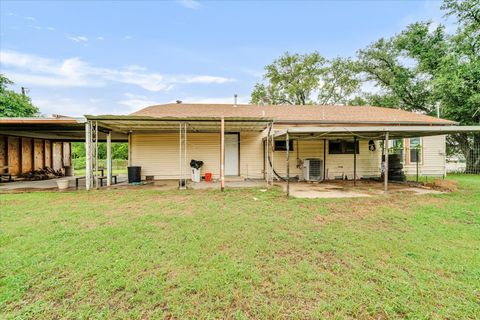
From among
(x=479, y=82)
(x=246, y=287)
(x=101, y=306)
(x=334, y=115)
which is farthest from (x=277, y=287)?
(x=479, y=82)

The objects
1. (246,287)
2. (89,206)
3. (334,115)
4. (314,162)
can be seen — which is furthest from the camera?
(334,115)

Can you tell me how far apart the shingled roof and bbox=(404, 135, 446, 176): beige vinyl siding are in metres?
1.18

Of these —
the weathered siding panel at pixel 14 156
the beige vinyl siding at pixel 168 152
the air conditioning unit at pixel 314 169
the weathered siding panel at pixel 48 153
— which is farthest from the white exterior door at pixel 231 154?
the weathered siding panel at pixel 48 153

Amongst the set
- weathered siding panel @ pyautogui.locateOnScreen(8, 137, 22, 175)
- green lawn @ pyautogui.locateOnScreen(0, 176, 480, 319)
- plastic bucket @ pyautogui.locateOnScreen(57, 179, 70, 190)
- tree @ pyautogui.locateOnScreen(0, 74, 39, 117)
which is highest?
tree @ pyautogui.locateOnScreen(0, 74, 39, 117)

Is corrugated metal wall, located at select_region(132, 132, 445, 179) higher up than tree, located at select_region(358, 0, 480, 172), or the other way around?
tree, located at select_region(358, 0, 480, 172)

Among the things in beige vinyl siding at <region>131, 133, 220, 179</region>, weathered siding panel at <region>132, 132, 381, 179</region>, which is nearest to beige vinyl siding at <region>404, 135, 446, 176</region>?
weathered siding panel at <region>132, 132, 381, 179</region>

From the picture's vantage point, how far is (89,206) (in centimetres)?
561

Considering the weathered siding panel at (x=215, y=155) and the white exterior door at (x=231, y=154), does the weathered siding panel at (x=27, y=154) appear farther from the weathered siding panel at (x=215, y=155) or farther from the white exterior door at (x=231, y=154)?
the white exterior door at (x=231, y=154)

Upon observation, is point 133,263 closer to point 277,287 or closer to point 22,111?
point 277,287

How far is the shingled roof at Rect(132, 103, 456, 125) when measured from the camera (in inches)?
432

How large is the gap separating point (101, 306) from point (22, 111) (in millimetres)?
24271

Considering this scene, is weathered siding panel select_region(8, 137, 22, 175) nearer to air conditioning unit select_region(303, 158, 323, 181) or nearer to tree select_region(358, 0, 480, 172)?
air conditioning unit select_region(303, 158, 323, 181)

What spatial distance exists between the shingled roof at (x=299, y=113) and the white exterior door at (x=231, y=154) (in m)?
1.27

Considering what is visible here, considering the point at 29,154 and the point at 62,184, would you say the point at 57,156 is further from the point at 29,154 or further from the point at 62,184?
the point at 62,184
